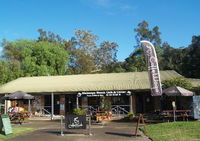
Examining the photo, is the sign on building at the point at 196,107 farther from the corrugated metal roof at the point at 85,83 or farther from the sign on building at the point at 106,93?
the sign on building at the point at 106,93

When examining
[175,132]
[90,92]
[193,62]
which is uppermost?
[193,62]

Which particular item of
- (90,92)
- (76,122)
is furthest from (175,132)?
(90,92)

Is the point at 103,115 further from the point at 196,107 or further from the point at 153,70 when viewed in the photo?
the point at 196,107

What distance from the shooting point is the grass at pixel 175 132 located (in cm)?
993

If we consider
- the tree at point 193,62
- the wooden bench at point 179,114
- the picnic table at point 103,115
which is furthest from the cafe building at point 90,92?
the tree at point 193,62

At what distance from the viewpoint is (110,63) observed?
177ft

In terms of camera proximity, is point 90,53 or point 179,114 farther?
point 90,53

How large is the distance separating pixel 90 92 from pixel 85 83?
2.81m

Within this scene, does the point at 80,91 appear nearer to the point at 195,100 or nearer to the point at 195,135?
the point at 195,100

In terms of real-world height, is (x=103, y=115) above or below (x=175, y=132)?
above

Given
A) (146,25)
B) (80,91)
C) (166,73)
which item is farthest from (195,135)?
(146,25)

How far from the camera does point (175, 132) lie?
11141 mm

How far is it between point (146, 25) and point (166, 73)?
32.4m

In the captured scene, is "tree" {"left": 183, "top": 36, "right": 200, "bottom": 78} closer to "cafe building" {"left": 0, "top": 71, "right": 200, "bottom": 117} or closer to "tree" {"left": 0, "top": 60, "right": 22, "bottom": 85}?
"cafe building" {"left": 0, "top": 71, "right": 200, "bottom": 117}
